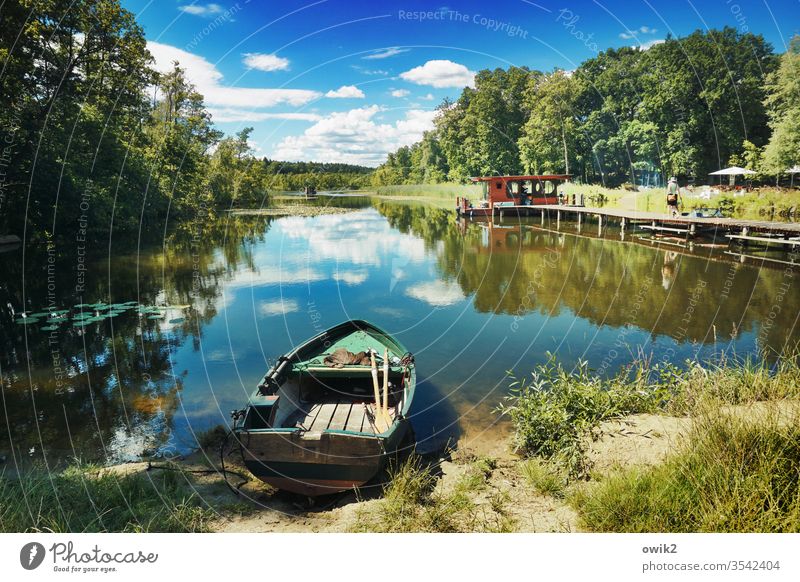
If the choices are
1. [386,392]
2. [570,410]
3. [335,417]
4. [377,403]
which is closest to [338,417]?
[335,417]

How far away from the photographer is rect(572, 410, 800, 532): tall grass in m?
3.19

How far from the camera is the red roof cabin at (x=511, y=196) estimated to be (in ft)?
119

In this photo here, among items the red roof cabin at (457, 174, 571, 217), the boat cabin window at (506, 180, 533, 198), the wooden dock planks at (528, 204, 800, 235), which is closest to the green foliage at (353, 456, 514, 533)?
the wooden dock planks at (528, 204, 800, 235)

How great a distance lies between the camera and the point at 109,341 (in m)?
10.9

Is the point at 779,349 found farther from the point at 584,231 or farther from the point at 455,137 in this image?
the point at 455,137

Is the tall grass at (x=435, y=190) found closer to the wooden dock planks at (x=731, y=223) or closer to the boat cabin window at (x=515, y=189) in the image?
the boat cabin window at (x=515, y=189)

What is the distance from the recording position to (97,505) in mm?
4305

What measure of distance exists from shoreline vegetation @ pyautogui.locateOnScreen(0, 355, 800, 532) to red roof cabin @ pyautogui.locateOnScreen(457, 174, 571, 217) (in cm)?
3103

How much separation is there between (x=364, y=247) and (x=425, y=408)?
→ 53.2 feet

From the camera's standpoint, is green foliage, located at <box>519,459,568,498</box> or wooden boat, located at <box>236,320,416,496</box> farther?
wooden boat, located at <box>236,320,416,496</box>

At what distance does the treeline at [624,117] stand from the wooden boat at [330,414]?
28.4 m

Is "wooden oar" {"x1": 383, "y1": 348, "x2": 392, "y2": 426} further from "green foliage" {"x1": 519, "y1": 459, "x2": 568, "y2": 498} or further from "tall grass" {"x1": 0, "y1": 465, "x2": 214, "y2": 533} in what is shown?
"tall grass" {"x1": 0, "y1": 465, "x2": 214, "y2": 533}

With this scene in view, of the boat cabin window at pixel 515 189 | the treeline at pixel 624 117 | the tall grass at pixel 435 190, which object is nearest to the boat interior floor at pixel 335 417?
the treeline at pixel 624 117
